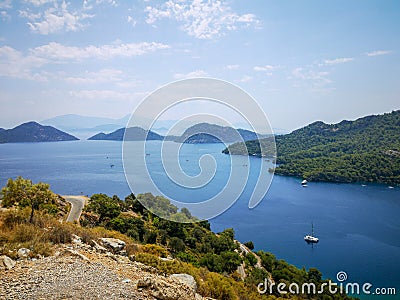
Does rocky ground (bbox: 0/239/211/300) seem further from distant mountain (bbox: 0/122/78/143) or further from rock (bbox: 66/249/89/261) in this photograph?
distant mountain (bbox: 0/122/78/143)

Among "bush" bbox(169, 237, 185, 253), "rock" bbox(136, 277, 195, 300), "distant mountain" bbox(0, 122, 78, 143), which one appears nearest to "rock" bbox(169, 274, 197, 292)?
"rock" bbox(136, 277, 195, 300)

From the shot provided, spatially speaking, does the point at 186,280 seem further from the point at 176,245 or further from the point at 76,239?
the point at 176,245

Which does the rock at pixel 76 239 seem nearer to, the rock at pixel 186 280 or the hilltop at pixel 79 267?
the hilltop at pixel 79 267

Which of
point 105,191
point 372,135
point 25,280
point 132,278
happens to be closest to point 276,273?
point 132,278

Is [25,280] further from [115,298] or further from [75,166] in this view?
[75,166]

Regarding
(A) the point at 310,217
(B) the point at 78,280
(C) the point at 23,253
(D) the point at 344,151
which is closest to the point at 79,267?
(B) the point at 78,280

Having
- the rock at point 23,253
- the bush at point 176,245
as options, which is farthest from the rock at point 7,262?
the bush at point 176,245

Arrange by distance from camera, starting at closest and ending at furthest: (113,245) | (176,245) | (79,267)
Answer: (79,267) → (113,245) → (176,245)

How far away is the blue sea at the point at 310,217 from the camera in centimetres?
2119

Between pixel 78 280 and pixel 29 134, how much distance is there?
13773cm

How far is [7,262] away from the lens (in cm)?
409

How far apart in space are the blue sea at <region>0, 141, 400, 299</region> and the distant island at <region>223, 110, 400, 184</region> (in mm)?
3560

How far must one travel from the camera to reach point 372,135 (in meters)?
73.4

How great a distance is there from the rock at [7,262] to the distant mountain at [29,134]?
13537 cm
